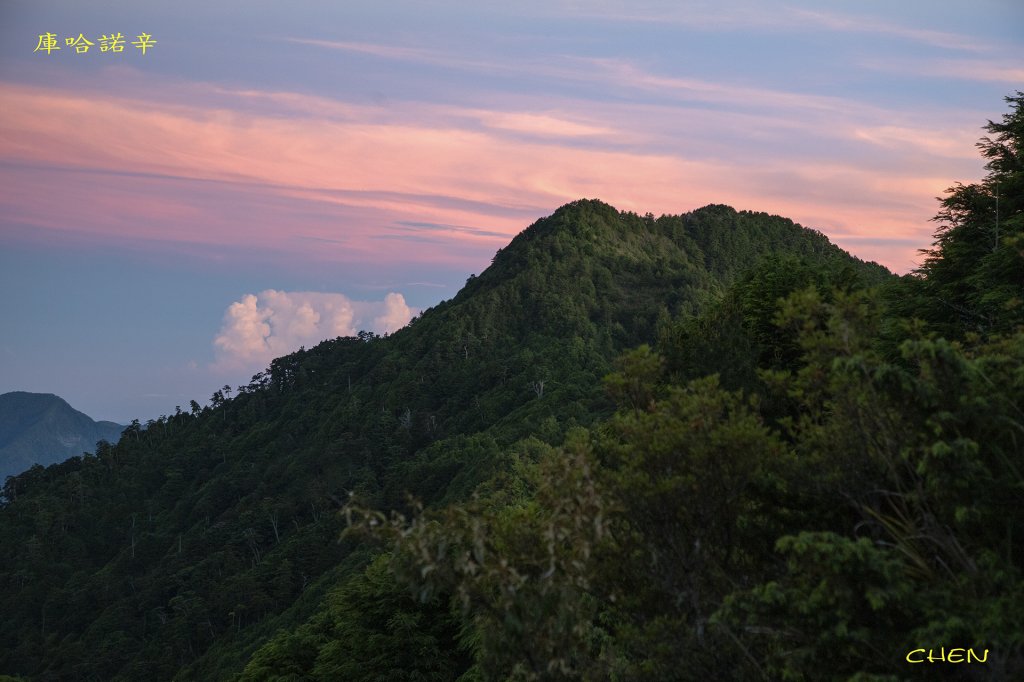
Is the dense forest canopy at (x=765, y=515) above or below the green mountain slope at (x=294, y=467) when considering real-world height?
above

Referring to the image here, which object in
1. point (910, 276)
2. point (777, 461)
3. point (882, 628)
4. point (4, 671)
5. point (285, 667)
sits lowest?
point (4, 671)

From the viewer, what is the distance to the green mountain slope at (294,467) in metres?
108

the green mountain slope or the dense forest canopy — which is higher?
the dense forest canopy

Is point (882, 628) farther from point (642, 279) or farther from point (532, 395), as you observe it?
point (642, 279)

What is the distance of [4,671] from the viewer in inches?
4596

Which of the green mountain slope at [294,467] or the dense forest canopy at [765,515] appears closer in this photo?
the dense forest canopy at [765,515]

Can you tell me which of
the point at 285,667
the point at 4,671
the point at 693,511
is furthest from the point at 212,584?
the point at 693,511

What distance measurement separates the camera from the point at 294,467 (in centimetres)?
14575

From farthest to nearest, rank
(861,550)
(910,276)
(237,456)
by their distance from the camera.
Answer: (237,456) → (910,276) → (861,550)

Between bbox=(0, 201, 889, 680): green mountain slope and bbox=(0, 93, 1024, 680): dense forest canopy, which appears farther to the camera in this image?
bbox=(0, 201, 889, 680): green mountain slope

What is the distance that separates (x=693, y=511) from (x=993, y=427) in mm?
4743

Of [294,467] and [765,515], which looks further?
[294,467]

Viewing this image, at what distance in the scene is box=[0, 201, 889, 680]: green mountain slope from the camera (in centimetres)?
10794

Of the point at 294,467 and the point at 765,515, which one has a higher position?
the point at 765,515
